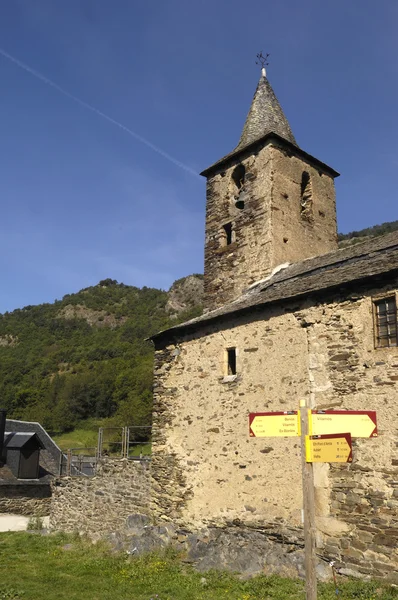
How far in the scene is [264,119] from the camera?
16547mm

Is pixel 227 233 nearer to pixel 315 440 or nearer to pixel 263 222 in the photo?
pixel 263 222

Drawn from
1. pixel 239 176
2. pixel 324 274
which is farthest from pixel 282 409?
pixel 239 176

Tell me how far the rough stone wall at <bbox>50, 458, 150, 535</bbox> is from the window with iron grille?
22.3 ft

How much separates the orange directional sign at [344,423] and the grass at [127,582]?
3.54 meters

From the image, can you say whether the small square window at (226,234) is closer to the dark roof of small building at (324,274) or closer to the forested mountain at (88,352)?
the dark roof of small building at (324,274)

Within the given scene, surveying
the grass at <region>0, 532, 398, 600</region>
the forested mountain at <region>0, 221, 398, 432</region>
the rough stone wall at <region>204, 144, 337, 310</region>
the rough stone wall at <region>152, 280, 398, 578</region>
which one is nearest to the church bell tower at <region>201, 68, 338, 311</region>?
the rough stone wall at <region>204, 144, 337, 310</region>

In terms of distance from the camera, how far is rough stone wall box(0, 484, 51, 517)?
1797cm

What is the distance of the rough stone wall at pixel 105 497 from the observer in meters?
12.2

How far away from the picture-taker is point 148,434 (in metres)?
36.7

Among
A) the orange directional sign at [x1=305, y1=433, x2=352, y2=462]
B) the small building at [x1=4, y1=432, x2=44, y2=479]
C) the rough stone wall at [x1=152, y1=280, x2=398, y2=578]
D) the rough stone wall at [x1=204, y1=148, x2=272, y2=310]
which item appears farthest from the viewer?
the small building at [x1=4, y1=432, x2=44, y2=479]

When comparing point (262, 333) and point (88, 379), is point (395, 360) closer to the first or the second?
point (262, 333)

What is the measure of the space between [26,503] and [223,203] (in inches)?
518

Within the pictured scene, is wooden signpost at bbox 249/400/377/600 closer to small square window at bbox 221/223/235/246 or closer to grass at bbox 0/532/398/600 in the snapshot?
grass at bbox 0/532/398/600

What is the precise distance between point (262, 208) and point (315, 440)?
1059 centimetres
